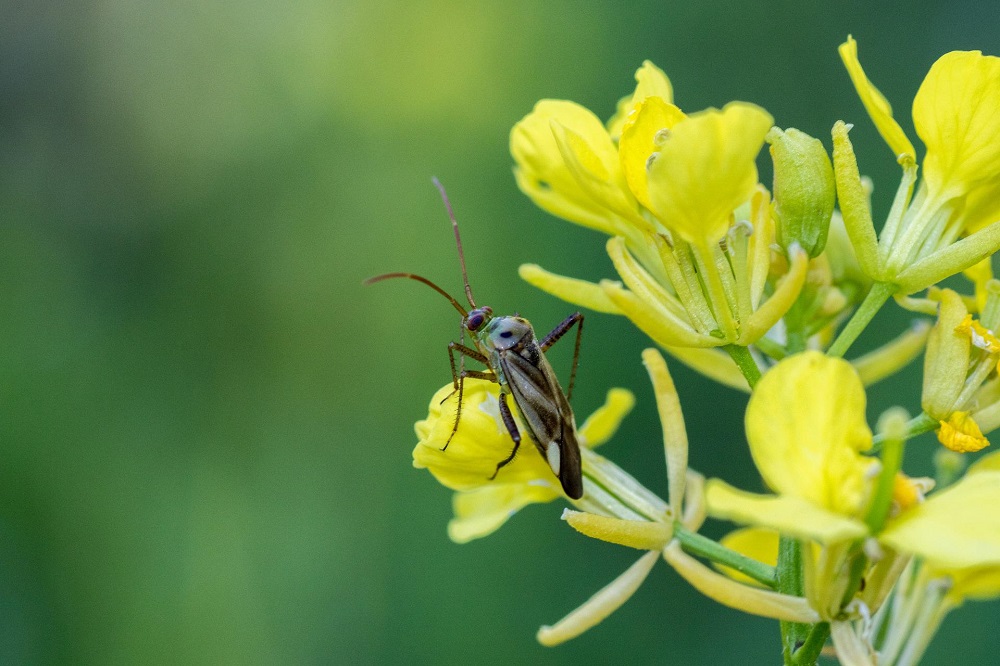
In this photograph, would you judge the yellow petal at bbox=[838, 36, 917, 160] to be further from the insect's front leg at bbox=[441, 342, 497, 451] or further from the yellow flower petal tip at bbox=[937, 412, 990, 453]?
the insect's front leg at bbox=[441, 342, 497, 451]

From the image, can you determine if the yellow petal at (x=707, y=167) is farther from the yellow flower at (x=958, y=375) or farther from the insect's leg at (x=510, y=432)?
the insect's leg at (x=510, y=432)

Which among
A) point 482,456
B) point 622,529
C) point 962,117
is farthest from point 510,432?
point 962,117

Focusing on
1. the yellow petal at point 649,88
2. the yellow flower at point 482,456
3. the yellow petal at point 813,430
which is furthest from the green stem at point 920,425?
the yellow petal at point 649,88

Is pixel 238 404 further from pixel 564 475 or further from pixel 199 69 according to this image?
pixel 564 475

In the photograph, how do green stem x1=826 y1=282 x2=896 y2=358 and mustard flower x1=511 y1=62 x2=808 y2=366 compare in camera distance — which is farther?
green stem x1=826 y1=282 x2=896 y2=358

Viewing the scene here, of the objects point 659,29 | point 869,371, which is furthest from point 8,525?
point 659,29

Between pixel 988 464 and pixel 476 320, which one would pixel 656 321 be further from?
pixel 476 320

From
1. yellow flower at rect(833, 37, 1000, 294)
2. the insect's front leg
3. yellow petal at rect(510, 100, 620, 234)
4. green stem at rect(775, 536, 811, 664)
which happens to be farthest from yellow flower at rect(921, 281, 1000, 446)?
the insect's front leg
